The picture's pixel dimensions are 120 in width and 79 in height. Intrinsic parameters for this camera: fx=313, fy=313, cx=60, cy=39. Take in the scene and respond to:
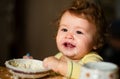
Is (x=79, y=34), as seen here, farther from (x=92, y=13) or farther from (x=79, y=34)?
(x=92, y=13)

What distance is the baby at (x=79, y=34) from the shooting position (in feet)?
3.53

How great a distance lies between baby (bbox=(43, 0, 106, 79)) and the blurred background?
2080mm

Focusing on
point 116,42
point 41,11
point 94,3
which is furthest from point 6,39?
point 94,3

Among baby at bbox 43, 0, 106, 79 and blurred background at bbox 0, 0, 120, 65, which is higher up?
baby at bbox 43, 0, 106, 79

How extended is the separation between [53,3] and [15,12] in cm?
43

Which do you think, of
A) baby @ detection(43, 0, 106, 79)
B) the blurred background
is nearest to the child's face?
baby @ detection(43, 0, 106, 79)

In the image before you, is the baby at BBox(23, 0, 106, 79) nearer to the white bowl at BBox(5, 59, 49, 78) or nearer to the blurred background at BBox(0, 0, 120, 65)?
the white bowl at BBox(5, 59, 49, 78)

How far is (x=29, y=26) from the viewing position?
338 centimetres

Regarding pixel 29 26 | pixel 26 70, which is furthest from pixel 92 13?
pixel 29 26

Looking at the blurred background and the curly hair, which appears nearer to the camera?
the curly hair

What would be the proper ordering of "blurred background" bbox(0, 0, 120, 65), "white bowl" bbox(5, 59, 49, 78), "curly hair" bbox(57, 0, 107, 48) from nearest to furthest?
"white bowl" bbox(5, 59, 49, 78) < "curly hair" bbox(57, 0, 107, 48) < "blurred background" bbox(0, 0, 120, 65)

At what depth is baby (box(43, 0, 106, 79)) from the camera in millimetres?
1076

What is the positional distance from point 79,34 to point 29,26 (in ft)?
7.60

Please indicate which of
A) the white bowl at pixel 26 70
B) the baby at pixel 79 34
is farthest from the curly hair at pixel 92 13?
the white bowl at pixel 26 70
